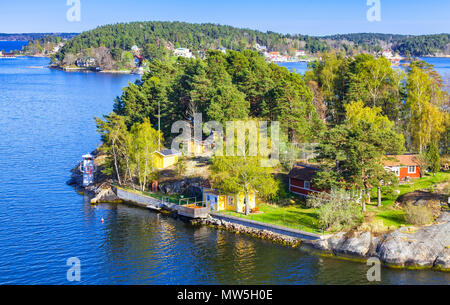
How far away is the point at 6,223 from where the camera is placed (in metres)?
45.8

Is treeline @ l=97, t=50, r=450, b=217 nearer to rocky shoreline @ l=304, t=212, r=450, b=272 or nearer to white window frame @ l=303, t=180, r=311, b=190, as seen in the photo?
white window frame @ l=303, t=180, r=311, b=190

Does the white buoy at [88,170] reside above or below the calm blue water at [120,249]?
above

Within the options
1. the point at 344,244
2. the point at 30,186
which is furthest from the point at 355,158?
the point at 30,186

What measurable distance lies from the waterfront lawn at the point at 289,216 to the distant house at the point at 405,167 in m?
11.4

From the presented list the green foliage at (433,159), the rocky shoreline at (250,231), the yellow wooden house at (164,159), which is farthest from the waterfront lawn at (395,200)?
the yellow wooden house at (164,159)

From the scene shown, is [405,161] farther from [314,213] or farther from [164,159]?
[164,159]

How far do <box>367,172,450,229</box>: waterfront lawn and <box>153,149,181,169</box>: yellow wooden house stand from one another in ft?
80.0

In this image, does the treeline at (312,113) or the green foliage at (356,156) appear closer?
the green foliage at (356,156)

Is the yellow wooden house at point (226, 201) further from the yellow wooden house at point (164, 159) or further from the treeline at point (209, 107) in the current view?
the yellow wooden house at point (164, 159)

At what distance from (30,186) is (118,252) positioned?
2409 cm

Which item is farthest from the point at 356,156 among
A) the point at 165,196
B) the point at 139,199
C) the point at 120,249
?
the point at 139,199

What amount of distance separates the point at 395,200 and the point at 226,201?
Answer: 53.3ft

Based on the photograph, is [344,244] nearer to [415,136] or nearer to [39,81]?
[415,136]

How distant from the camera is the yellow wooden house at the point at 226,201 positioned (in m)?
46.7
